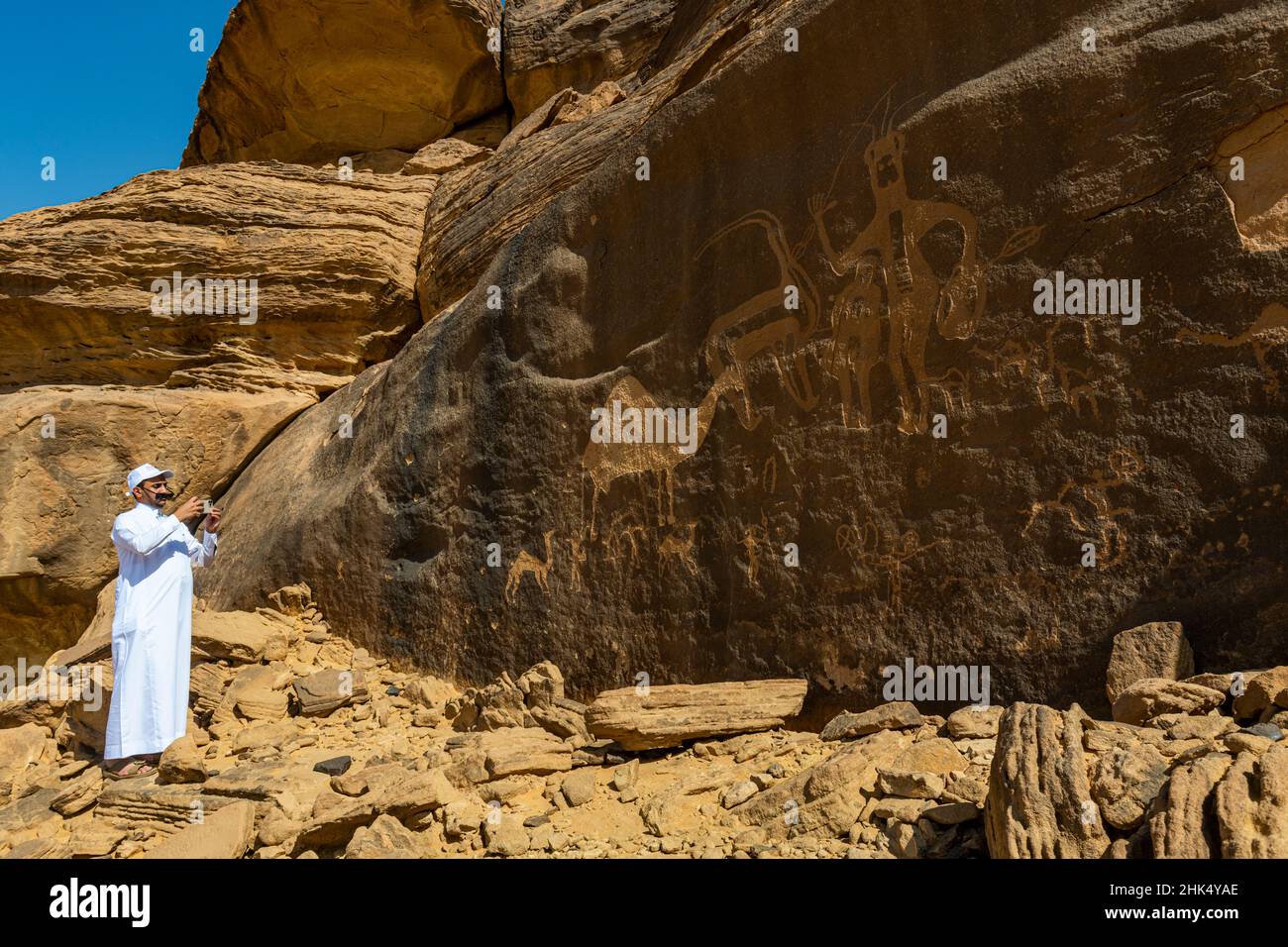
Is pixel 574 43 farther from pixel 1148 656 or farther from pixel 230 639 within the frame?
pixel 1148 656

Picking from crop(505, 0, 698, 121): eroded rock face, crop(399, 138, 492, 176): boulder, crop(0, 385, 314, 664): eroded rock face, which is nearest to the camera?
crop(0, 385, 314, 664): eroded rock face

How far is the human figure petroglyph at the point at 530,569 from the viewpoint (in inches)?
184

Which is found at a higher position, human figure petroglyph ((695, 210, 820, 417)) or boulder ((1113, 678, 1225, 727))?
human figure petroglyph ((695, 210, 820, 417))

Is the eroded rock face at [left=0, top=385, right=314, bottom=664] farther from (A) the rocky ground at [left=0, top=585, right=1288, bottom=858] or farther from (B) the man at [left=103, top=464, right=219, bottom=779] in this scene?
(B) the man at [left=103, top=464, right=219, bottom=779]

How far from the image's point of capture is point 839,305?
374cm

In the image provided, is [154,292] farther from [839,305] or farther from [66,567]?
[839,305]

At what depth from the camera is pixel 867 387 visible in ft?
11.9

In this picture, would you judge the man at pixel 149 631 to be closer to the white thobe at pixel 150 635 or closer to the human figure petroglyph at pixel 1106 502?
the white thobe at pixel 150 635

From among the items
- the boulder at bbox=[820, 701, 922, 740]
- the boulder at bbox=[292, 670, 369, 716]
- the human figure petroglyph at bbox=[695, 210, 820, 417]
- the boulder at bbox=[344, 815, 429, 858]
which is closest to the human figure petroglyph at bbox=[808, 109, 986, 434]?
the human figure petroglyph at bbox=[695, 210, 820, 417]

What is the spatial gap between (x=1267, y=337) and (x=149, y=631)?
473 cm

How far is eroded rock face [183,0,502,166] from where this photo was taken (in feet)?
34.8

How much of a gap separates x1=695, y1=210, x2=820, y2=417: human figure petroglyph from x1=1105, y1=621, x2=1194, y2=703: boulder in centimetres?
144

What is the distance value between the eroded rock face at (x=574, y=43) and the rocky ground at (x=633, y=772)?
290 inches

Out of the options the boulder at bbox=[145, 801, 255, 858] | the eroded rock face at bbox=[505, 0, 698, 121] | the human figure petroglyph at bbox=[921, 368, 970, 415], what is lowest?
the boulder at bbox=[145, 801, 255, 858]
